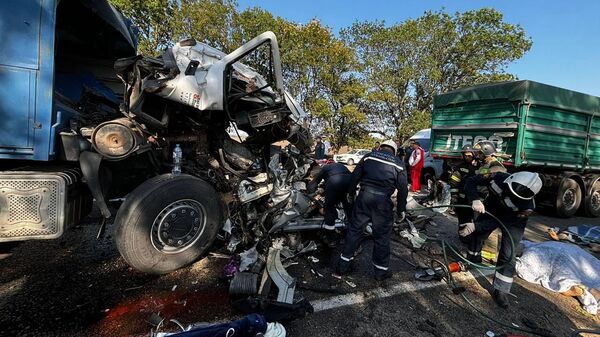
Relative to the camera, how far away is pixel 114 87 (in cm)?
399

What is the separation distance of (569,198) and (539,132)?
6.22 ft

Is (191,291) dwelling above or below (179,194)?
below

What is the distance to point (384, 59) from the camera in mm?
21859

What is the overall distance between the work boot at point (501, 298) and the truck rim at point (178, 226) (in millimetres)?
2892

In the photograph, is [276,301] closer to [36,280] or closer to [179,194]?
[179,194]

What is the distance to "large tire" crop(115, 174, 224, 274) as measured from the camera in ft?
8.54

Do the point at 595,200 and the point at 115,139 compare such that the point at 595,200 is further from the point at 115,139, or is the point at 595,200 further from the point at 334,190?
the point at 115,139

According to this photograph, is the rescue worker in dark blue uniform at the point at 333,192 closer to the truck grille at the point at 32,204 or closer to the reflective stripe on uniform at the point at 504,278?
the reflective stripe on uniform at the point at 504,278

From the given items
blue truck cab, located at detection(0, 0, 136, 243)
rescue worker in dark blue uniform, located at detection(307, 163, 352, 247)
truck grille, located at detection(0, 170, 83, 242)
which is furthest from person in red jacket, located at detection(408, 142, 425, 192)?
truck grille, located at detection(0, 170, 83, 242)

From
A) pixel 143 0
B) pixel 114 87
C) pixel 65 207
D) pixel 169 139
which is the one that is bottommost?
pixel 65 207

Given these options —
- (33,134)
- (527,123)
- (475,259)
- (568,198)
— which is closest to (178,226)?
(33,134)

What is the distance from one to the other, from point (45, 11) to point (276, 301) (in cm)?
278

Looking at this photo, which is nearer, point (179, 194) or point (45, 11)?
point (45, 11)

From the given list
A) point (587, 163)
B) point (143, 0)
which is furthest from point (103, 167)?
point (143, 0)
